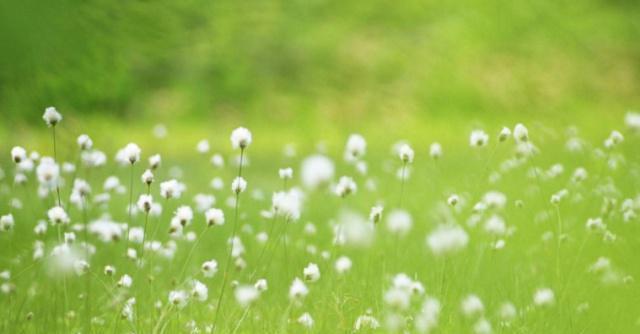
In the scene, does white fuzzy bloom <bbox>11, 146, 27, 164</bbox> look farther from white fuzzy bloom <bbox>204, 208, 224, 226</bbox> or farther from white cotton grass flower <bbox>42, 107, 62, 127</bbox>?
white fuzzy bloom <bbox>204, 208, 224, 226</bbox>

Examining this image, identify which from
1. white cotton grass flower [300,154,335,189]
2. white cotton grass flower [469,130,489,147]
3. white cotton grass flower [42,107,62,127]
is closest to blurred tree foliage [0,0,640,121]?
white cotton grass flower [469,130,489,147]

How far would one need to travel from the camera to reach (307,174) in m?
2.01

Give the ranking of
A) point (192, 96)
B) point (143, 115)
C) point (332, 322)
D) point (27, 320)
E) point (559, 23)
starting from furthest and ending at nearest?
point (192, 96) → point (143, 115) → point (27, 320) → point (332, 322) → point (559, 23)

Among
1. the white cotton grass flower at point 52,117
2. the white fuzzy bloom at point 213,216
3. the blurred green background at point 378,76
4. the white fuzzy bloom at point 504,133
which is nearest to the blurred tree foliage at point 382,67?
the blurred green background at point 378,76

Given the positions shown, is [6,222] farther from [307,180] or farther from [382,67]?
[382,67]

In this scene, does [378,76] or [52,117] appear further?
[378,76]

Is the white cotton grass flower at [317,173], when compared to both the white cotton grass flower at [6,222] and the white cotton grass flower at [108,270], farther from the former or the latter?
the white cotton grass flower at [6,222]

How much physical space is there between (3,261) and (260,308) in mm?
1731

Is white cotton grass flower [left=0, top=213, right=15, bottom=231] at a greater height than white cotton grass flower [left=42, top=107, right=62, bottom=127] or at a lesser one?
lesser

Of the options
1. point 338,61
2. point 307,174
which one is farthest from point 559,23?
point 338,61

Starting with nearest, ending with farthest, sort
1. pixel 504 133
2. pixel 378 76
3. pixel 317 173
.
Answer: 1. pixel 317 173
2. pixel 504 133
3. pixel 378 76

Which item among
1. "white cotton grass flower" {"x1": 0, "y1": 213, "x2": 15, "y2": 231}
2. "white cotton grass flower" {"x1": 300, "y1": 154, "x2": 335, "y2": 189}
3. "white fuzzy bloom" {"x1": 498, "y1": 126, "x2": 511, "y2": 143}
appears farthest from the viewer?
"white fuzzy bloom" {"x1": 498, "y1": 126, "x2": 511, "y2": 143}

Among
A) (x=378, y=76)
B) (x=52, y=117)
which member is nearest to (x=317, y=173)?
(x=52, y=117)

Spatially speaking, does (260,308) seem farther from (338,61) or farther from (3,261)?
(338,61)
